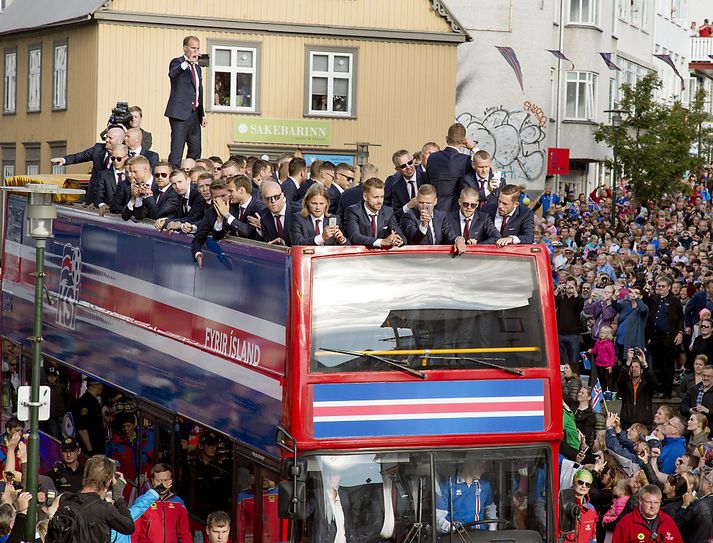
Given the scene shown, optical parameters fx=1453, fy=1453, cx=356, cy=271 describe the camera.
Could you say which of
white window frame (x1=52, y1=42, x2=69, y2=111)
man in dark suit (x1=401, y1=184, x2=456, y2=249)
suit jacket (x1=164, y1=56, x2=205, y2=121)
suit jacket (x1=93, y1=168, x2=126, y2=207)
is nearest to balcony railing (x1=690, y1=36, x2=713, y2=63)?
white window frame (x1=52, y1=42, x2=69, y2=111)

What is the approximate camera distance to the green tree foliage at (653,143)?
43.7m

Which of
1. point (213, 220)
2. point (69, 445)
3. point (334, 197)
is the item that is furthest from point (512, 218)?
point (69, 445)

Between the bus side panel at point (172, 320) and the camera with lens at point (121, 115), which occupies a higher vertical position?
the camera with lens at point (121, 115)

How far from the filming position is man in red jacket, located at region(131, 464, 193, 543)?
13.5 metres

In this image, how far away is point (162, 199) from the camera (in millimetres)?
15281

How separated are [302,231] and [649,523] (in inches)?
176

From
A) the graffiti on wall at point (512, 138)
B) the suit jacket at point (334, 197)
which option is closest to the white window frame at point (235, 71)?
the graffiti on wall at point (512, 138)

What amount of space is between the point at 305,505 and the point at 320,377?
38.7 inches

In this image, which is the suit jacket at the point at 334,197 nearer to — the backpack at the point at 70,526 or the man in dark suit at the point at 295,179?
the man in dark suit at the point at 295,179

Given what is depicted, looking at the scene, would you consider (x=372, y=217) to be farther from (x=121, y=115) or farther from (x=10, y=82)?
(x=10, y=82)

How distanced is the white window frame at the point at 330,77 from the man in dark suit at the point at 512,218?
86.1 ft

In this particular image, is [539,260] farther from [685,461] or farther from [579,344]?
[579,344]

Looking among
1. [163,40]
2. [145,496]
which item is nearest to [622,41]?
[163,40]

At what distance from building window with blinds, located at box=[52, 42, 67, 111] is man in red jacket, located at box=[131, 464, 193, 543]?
2590 centimetres
